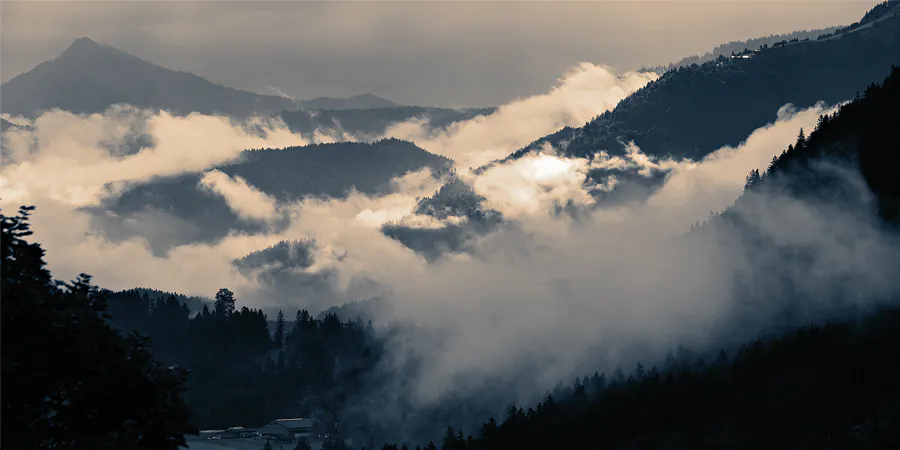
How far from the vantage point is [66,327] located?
5350cm

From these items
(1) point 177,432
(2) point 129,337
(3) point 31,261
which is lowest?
(1) point 177,432

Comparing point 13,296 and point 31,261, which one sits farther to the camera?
point 31,261

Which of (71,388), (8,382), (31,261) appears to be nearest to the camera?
(8,382)

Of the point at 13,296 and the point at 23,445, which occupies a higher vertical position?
the point at 13,296

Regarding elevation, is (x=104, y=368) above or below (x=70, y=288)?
below

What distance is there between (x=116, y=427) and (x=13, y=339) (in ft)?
18.6

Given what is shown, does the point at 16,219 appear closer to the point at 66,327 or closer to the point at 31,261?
the point at 31,261

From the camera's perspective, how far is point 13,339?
53.5 metres

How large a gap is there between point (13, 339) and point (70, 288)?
20.5ft

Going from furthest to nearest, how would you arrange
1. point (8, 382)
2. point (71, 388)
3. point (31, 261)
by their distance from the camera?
point (31, 261)
point (71, 388)
point (8, 382)

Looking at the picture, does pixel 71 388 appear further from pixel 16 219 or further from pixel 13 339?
pixel 16 219

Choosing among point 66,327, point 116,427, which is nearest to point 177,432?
point 116,427

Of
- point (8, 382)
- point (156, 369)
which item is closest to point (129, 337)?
point (156, 369)

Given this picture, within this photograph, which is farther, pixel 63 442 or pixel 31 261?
pixel 31 261
